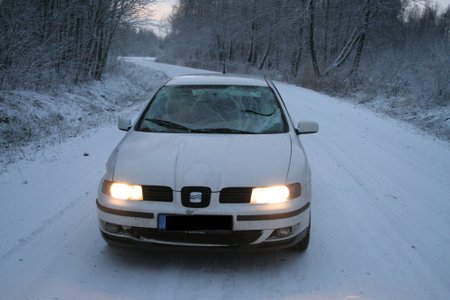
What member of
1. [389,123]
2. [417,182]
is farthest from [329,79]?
[417,182]

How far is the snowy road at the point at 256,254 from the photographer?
10.4 ft

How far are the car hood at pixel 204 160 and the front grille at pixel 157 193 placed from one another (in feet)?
0.13

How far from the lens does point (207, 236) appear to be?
3.21m

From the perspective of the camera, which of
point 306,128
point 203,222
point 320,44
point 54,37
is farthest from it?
point 320,44

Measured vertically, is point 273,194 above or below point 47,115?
above

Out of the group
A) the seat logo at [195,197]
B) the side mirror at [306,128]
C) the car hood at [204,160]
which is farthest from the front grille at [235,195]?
the side mirror at [306,128]

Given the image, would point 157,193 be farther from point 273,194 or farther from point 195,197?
point 273,194

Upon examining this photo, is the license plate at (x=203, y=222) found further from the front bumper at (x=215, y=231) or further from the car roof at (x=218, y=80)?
the car roof at (x=218, y=80)

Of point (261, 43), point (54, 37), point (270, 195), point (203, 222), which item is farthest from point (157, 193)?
point (261, 43)

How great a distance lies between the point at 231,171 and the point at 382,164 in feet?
14.5

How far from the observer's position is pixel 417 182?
604 centimetres

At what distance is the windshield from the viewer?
14.0 feet

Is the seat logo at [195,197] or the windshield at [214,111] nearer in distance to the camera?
the seat logo at [195,197]

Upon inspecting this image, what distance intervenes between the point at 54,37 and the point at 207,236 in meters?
14.6
